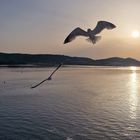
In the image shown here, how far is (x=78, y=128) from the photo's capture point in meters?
31.9

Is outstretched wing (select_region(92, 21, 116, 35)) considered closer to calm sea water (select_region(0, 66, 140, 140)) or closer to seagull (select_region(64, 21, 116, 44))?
seagull (select_region(64, 21, 116, 44))

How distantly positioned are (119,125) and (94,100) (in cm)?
1930

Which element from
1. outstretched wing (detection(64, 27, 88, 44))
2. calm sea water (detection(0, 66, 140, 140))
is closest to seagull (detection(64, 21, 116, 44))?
outstretched wing (detection(64, 27, 88, 44))

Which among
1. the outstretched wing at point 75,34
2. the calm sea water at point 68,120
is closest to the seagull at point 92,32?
the outstretched wing at point 75,34

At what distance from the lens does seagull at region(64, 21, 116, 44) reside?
16.6 m

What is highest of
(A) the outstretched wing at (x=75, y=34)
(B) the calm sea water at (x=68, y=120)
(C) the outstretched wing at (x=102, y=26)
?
(C) the outstretched wing at (x=102, y=26)

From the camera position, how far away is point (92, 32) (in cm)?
1794

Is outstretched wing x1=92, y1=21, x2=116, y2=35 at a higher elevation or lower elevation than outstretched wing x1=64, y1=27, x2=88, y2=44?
higher

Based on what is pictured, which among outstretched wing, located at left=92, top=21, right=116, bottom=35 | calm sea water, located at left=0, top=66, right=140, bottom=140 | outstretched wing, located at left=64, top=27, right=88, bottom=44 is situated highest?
outstretched wing, located at left=92, top=21, right=116, bottom=35

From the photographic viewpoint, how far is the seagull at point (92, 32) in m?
16.6

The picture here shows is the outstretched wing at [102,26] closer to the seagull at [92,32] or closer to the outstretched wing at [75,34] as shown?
the seagull at [92,32]

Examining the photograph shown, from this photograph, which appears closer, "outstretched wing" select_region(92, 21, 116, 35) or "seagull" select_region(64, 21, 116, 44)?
"outstretched wing" select_region(92, 21, 116, 35)

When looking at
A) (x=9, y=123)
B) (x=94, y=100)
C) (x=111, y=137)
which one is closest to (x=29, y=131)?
(x=9, y=123)

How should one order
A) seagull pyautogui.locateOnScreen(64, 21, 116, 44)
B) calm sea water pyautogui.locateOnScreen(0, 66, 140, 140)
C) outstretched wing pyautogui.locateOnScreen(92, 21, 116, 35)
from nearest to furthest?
outstretched wing pyautogui.locateOnScreen(92, 21, 116, 35) → seagull pyautogui.locateOnScreen(64, 21, 116, 44) → calm sea water pyautogui.locateOnScreen(0, 66, 140, 140)
